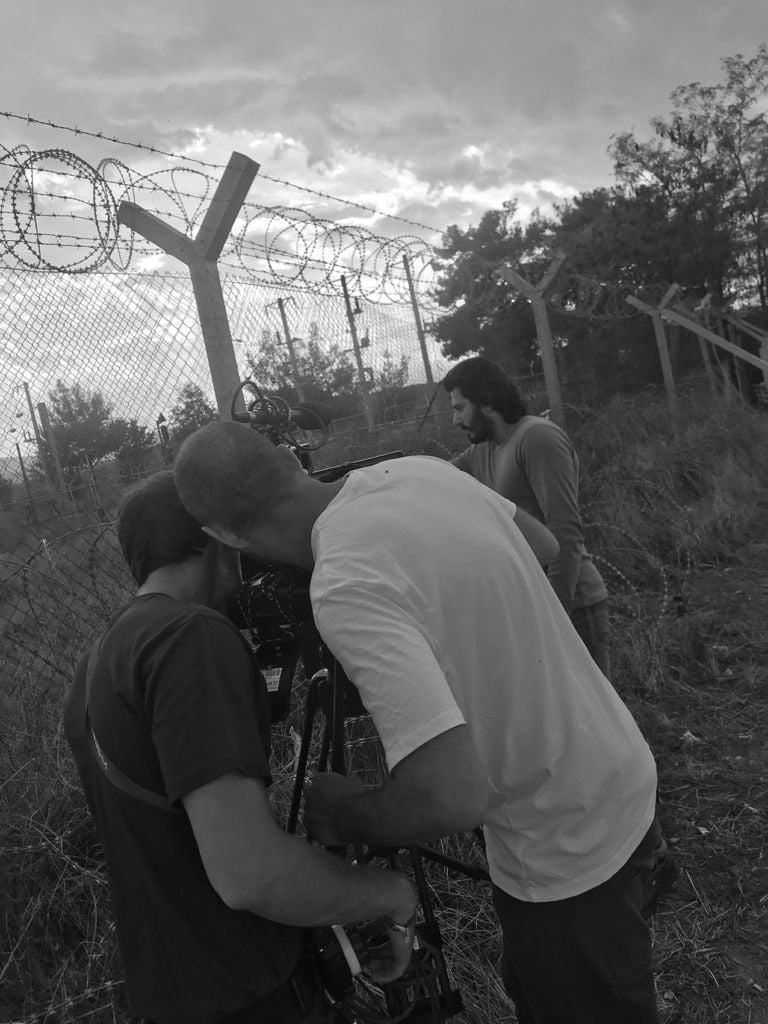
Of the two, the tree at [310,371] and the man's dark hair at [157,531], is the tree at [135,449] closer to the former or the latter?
the tree at [310,371]

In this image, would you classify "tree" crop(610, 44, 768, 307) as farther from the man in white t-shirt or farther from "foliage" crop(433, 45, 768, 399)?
the man in white t-shirt

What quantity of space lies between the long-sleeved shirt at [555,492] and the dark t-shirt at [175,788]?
67.5 inches

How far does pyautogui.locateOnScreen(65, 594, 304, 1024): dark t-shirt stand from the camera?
43.0 inches

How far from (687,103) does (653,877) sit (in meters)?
21.6

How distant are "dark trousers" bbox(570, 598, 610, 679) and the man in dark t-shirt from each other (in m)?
1.76

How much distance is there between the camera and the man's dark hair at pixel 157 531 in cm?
137

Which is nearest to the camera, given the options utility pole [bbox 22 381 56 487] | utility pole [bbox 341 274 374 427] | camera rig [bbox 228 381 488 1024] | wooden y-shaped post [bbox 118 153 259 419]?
camera rig [bbox 228 381 488 1024]

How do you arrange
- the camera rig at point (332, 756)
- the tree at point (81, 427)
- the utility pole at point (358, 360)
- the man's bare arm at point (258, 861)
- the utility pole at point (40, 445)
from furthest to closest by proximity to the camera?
the utility pole at point (358, 360) → the tree at point (81, 427) → the utility pole at point (40, 445) → the camera rig at point (332, 756) → the man's bare arm at point (258, 861)

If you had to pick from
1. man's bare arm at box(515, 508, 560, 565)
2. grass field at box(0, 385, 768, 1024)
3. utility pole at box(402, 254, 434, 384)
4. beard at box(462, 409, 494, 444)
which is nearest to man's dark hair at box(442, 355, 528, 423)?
beard at box(462, 409, 494, 444)

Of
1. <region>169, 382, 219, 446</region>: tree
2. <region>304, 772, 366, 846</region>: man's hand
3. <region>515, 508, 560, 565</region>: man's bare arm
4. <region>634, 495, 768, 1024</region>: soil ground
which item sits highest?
<region>169, 382, 219, 446</region>: tree

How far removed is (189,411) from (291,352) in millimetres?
1375

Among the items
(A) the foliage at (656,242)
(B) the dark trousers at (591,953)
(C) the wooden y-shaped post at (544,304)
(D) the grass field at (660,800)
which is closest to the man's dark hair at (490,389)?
(D) the grass field at (660,800)

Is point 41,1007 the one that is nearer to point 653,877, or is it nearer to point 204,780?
point 204,780

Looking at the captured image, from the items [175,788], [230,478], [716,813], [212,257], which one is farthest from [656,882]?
[212,257]
